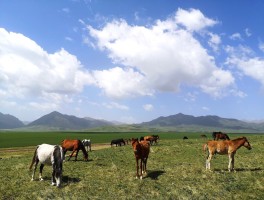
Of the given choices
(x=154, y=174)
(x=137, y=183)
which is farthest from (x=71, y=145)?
(x=137, y=183)

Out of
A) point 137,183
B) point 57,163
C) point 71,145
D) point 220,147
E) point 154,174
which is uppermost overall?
point 220,147

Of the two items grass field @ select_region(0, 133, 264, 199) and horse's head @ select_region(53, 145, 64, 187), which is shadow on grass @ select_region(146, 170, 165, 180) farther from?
horse's head @ select_region(53, 145, 64, 187)

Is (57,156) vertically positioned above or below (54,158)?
above

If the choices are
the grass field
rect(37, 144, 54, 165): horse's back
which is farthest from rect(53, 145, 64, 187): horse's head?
the grass field

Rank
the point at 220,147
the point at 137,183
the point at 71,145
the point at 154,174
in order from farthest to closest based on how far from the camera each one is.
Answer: the point at 71,145
the point at 220,147
the point at 154,174
the point at 137,183

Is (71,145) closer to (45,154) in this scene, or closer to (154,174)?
(45,154)

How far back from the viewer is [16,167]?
28.5m

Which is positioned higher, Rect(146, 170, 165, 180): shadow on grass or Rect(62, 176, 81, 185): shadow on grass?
Rect(146, 170, 165, 180): shadow on grass

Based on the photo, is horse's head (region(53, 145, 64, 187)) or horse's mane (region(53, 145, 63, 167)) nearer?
horse's head (region(53, 145, 64, 187))

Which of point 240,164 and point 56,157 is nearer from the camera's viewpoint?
point 56,157

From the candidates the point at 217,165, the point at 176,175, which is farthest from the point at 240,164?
the point at 176,175

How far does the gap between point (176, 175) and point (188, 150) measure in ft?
56.3

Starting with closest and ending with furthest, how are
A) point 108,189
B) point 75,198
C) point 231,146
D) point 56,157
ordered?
point 75,198 → point 108,189 → point 56,157 → point 231,146

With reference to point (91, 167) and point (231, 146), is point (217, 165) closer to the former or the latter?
point (231, 146)
